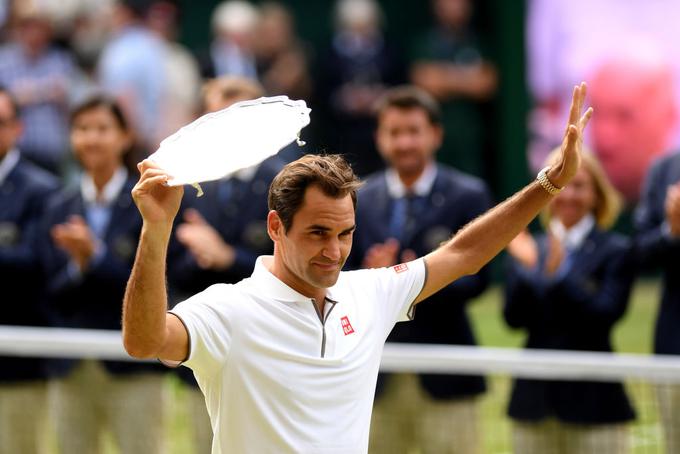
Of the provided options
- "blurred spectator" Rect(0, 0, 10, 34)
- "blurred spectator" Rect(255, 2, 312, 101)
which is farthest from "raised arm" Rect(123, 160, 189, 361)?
"blurred spectator" Rect(0, 0, 10, 34)

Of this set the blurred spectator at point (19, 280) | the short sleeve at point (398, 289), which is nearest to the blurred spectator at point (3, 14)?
the blurred spectator at point (19, 280)

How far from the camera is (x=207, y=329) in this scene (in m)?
4.41

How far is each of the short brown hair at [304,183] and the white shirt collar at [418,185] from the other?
119 inches

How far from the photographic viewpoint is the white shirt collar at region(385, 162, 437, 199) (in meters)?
7.62

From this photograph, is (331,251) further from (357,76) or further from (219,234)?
(357,76)

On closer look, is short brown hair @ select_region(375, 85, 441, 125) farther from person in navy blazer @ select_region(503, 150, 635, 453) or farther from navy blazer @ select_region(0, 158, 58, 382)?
navy blazer @ select_region(0, 158, 58, 382)

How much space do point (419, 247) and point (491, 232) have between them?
2512 millimetres

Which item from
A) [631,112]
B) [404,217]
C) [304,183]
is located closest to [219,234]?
[404,217]

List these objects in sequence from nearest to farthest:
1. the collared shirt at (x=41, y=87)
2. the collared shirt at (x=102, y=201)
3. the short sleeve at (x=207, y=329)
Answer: the short sleeve at (x=207, y=329) → the collared shirt at (x=102, y=201) → the collared shirt at (x=41, y=87)

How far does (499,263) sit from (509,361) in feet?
28.3

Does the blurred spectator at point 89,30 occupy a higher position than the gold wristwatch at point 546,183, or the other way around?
the blurred spectator at point 89,30

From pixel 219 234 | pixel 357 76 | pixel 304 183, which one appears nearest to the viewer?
pixel 304 183

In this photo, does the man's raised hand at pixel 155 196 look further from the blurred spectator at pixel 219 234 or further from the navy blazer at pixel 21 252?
the navy blazer at pixel 21 252

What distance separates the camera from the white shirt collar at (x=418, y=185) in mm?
7625
